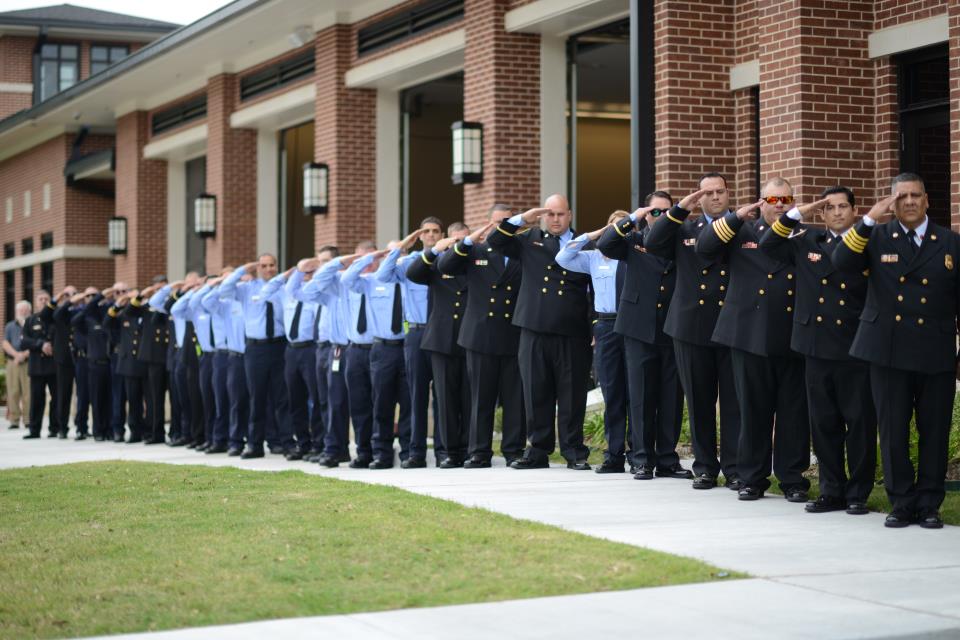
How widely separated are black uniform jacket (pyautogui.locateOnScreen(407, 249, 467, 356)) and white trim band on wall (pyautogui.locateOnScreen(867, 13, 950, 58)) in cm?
464

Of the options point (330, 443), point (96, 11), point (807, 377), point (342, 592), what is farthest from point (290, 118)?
point (96, 11)

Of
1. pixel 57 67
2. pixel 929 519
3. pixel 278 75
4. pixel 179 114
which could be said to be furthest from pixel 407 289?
pixel 57 67

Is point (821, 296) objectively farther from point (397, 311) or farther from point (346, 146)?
point (346, 146)

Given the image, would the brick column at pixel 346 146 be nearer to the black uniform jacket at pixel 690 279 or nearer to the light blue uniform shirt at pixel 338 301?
the light blue uniform shirt at pixel 338 301

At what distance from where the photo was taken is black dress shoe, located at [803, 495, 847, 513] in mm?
9258

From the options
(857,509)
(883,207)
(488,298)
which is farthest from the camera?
(488,298)

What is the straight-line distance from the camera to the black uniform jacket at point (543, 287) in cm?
1198

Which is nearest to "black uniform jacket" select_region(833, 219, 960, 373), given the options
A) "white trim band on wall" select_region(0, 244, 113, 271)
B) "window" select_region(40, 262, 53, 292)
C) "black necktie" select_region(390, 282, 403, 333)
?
"black necktie" select_region(390, 282, 403, 333)

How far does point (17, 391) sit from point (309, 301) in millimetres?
11252

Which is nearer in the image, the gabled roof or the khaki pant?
the khaki pant

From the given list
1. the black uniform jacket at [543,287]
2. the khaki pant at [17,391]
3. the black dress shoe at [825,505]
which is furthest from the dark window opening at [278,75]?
the black dress shoe at [825,505]

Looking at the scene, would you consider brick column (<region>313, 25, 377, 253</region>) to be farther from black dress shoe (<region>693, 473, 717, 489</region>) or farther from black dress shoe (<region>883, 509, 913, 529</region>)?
black dress shoe (<region>883, 509, 913, 529</region>)

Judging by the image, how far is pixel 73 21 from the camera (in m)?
43.3

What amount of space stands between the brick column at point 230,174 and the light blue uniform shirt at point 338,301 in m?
12.5
